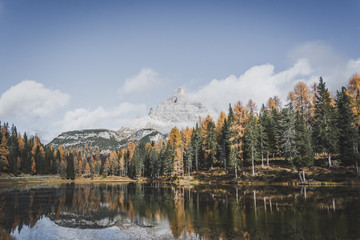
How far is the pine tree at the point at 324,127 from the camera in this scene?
2103 inches

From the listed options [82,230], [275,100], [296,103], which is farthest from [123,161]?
[82,230]

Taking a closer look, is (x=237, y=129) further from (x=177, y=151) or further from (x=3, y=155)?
(x=3, y=155)

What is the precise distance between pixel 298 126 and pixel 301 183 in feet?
42.9

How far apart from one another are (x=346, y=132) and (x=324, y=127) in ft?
22.1

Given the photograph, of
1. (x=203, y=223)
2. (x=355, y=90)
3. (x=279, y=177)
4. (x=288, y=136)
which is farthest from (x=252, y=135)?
(x=203, y=223)

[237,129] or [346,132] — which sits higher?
[237,129]

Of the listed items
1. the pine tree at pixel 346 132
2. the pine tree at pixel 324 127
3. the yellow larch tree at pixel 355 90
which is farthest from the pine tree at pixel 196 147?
the yellow larch tree at pixel 355 90

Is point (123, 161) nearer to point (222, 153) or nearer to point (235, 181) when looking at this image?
point (222, 153)

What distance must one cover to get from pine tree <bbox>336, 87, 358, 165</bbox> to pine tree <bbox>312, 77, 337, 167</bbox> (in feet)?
5.47

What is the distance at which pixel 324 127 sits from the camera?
57125 millimetres

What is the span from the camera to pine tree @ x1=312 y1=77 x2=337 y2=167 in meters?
53.4

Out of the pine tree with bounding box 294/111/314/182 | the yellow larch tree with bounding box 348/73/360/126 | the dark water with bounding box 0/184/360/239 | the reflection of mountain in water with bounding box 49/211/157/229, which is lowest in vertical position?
the reflection of mountain in water with bounding box 49/211/157/229

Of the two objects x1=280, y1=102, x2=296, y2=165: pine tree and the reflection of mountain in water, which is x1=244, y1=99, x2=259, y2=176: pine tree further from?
the reflection of mountain in water

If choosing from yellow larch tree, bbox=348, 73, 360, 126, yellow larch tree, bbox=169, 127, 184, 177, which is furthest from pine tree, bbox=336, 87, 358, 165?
yellow larch tree, bbox=169, 127, 184, 177
